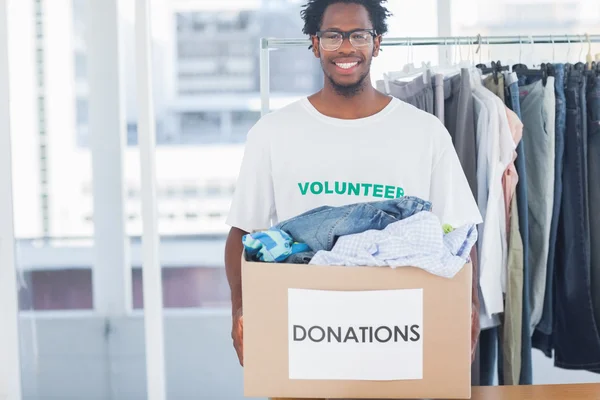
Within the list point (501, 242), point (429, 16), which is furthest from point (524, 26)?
point (501, 242)

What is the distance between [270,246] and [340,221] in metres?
0.11

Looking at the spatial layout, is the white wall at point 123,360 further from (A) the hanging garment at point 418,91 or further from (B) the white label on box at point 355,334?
(B) the white label on box at point 355,334

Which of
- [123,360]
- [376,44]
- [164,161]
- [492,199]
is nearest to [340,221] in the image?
[376,44]

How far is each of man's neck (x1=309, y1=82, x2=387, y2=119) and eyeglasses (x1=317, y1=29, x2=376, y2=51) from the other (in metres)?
0.09

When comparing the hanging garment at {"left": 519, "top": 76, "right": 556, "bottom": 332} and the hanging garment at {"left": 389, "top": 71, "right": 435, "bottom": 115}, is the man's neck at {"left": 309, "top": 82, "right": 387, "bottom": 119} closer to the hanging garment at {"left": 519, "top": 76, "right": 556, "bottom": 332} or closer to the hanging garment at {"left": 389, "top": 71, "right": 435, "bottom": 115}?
the hanging garment at {"left": 389, "top": 71, "right": 435, "bottom": 115}

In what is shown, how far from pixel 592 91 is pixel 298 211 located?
0.92 meters

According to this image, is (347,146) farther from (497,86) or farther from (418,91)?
Answer: (497,86)

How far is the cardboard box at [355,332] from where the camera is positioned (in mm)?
995

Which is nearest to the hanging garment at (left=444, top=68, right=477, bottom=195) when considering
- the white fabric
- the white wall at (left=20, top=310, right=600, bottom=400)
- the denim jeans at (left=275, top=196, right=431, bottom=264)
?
the white fabric

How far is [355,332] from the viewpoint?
1.00 meters

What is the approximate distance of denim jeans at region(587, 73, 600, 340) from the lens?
74.7 inches

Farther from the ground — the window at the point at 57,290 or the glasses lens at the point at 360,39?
the glasses lens at the point at 360,39

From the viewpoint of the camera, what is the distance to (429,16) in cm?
268

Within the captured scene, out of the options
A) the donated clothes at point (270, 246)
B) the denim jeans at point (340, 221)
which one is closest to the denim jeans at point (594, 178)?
the denim jeans at point (340, 221)
